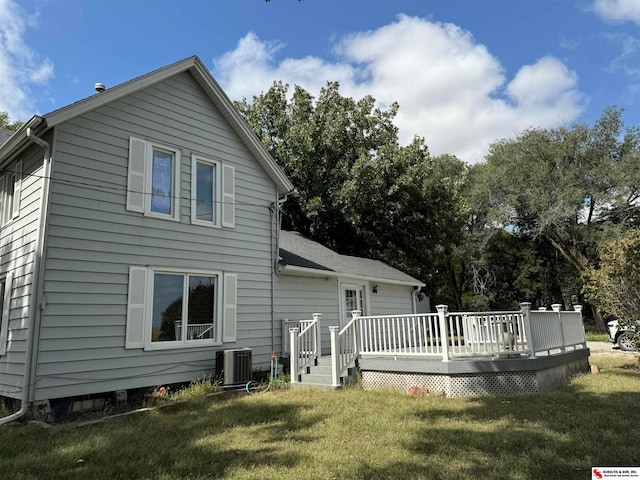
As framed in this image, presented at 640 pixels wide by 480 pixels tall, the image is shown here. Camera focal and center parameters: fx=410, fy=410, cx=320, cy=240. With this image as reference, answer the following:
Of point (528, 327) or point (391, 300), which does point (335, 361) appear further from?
point (391, 300)

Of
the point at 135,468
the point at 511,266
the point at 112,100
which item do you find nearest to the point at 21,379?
the point at 135,468

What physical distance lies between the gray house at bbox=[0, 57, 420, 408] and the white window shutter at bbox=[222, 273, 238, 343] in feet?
0.11

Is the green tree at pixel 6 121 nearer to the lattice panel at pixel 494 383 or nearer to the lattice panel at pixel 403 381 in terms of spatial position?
the lattice panel at pixel 403 381

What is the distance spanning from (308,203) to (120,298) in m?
11.5

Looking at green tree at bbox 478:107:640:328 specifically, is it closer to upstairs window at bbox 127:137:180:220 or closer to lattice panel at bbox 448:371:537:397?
lattice panel at bbox 448:371:537:397

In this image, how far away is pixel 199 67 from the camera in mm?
9930

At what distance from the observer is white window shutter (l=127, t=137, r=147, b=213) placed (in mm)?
8477

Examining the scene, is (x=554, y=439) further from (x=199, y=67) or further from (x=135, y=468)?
(x=199, y=67)

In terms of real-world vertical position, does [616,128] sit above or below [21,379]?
above

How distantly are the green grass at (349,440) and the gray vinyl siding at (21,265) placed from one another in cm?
130

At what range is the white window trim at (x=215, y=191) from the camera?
955 centimetres

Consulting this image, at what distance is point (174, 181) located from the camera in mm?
9312

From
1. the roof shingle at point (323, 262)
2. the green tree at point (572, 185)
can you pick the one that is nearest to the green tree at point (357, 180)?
the roof shingle at point (323, 262)

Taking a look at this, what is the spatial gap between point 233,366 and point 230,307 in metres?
1.43
